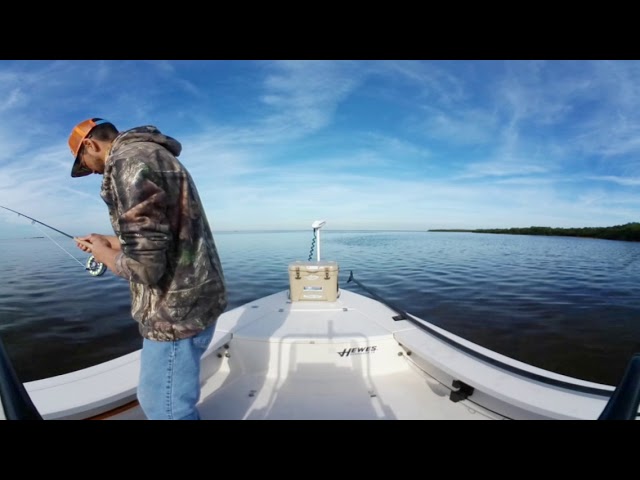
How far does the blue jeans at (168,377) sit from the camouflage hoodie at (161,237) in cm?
7

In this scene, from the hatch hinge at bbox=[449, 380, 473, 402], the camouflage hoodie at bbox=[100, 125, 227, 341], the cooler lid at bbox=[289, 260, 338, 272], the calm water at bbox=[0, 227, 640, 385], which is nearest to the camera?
the camouflage hoodie at bbox=[100, 125, 227, 341]

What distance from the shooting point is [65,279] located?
12.9m

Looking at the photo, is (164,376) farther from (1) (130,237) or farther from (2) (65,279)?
(2) (65,279)

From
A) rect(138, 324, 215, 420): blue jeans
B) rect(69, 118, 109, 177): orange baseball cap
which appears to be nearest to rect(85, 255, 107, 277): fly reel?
rect(69, 118, 109, 177): orange baseball cap

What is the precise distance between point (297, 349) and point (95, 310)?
8824 mm

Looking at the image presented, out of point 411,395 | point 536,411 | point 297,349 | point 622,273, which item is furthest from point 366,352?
point 622,273

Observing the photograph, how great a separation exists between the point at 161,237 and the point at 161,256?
94 millimetres

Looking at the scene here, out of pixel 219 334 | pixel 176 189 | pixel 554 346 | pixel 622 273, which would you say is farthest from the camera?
pixel 622 273

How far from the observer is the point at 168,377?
144 cm

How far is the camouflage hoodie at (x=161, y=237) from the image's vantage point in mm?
1251

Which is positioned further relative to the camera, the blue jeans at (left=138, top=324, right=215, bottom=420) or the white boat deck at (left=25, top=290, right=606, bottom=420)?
the white boat deck at (left=25, top=290, right=606, bottom=420)

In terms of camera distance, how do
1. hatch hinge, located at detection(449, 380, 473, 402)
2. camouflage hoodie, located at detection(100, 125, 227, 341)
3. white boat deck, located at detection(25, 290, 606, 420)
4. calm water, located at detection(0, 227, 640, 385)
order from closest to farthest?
1. camouflage hoodie, located at detection(100, 125, 227, 341)
2. white boat deck, located at detection(25, 290, 606, 420)
3. hatch hinge, located at detection(449, 380, 473, 402)
4. calm water, located at detection(0, 227, 640, 385)

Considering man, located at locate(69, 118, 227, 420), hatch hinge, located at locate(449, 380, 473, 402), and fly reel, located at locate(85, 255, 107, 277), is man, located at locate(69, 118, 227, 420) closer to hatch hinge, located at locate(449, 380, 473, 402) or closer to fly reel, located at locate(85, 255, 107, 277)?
fly reel, located at locate(85, 255, 107, 277)

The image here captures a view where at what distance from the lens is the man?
1266mm
